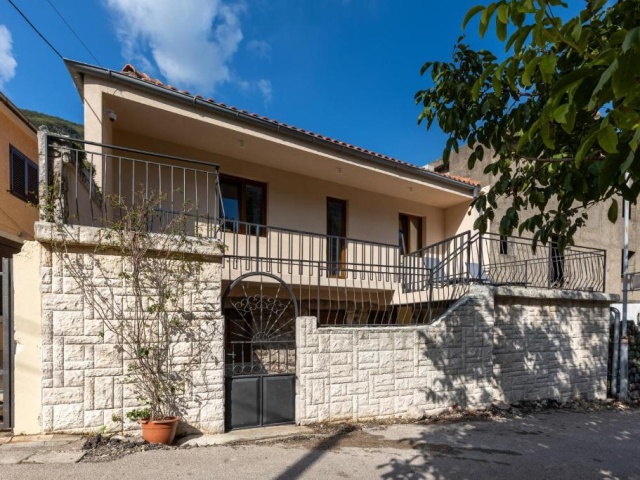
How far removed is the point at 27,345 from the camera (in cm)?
443

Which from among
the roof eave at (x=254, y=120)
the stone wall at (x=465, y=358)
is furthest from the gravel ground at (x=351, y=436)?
the roof eave at (x=254, y=120)

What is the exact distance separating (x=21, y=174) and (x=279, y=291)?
7276mm

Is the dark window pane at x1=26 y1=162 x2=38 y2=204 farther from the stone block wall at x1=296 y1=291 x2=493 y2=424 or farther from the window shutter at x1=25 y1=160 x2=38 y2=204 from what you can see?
the stone block wall at x1=296 y1=291 x2=493 y2=424

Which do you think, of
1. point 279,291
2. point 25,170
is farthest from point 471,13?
point 25,170

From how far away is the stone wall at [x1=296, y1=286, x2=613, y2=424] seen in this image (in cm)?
584

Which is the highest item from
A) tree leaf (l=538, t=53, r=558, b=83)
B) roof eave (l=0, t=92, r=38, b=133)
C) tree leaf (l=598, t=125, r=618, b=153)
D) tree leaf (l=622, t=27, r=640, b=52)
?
roof eave (l=0, t=92, r=38, b=133)

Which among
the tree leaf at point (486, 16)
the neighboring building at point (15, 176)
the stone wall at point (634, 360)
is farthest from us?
the stone wall at point (634, 360)

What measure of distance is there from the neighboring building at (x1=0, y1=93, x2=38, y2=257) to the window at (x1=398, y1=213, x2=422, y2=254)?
923cm

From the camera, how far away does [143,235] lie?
491 cm

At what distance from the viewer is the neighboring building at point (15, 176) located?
8.88 metres

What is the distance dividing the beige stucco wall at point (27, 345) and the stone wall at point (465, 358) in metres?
3.17

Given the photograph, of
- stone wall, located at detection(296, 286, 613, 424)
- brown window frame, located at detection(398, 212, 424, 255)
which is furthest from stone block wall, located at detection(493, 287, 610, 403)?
brown window frame, located at detection(398, 212, 424, 255)

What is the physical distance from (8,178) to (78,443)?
7524 mm

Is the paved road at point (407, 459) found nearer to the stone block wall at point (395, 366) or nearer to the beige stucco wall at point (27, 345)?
the stone block wall at point (395, 366)
